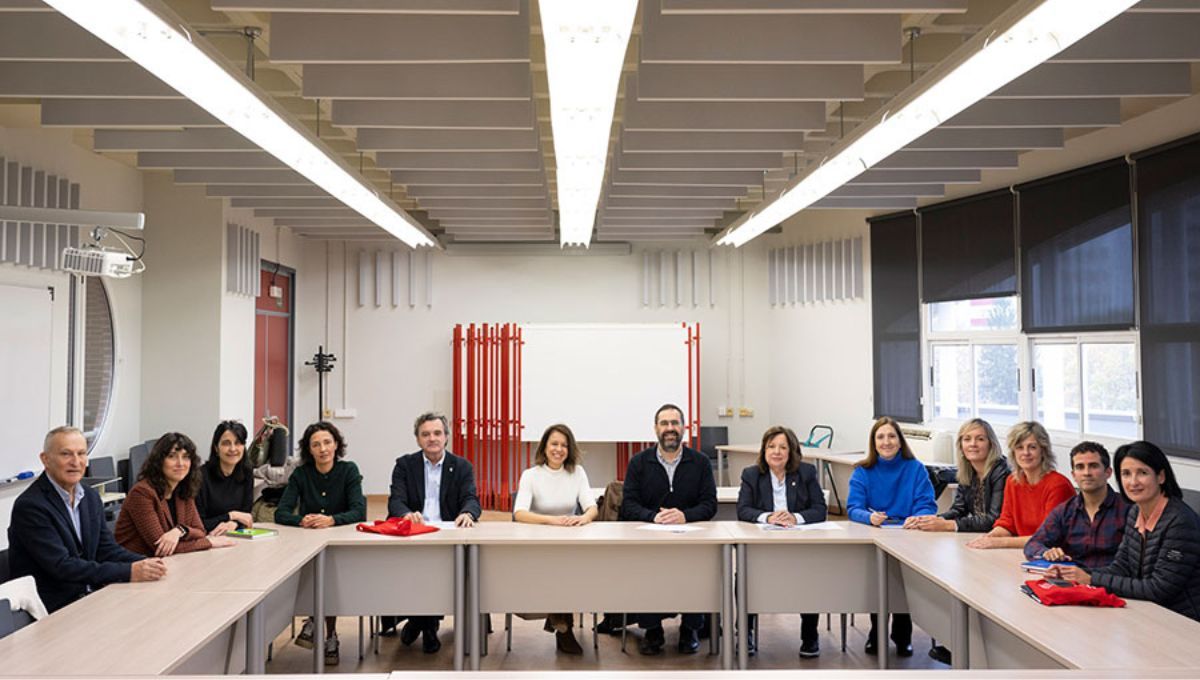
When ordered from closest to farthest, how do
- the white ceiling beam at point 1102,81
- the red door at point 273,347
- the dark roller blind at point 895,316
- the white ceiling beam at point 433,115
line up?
the white ceiling beam at point 1102,81 → the white ceiling beam at point 433,115 → the dark roller blind at point 895,316 → the red door at point 273,347

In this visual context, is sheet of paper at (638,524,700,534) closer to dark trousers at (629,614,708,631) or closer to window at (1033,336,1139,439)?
dark trousers at (629,614,708,631)

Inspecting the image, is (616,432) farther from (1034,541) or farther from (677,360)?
(1034,541)

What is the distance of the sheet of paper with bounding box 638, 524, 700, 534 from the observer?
4.96m

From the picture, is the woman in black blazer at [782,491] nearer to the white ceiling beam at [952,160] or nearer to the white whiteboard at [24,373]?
the white ceiling beam at [952,160]

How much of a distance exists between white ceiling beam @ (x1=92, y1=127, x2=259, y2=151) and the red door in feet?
12.2

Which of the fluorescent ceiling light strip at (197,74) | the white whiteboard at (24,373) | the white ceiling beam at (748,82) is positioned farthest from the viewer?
the white whiteboard at (24,373)

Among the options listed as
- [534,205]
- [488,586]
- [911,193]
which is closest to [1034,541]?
[488,586]

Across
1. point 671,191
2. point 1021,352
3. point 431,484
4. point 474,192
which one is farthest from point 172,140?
point 1021,352

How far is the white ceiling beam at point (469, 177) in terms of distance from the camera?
6758 millimetres

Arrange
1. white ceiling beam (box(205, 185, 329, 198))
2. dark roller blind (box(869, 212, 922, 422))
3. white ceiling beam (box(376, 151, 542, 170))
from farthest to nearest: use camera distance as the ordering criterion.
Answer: dark roller blind (box(869, 212, 922, 422)) < white ceiling beam (box(205, 185, 329, 198)) < white ceiling beam (box(376, 151, 542, 170))

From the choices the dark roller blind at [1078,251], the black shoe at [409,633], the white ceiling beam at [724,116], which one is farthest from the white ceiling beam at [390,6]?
the dark roller blind at [1078,251]

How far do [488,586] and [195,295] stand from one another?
15.6 feet

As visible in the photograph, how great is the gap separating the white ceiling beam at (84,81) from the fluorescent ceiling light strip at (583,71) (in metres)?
2.04

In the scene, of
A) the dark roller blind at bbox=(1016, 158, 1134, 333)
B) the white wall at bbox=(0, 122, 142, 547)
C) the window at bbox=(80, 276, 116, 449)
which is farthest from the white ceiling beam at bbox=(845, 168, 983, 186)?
the window at bbox=(80, 276, 116, 449)
